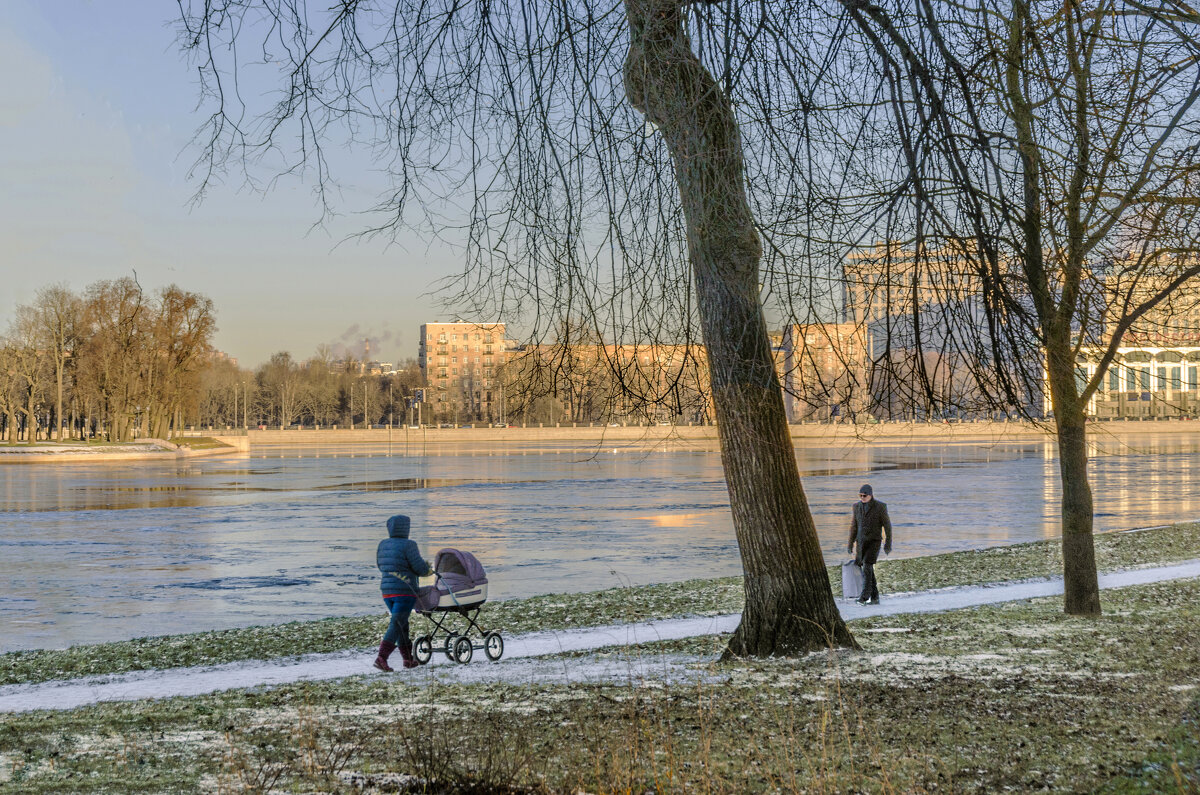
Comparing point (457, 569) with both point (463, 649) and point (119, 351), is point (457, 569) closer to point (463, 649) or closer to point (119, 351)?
point (463, 649)

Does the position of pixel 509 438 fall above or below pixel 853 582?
below

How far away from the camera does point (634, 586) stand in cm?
1683

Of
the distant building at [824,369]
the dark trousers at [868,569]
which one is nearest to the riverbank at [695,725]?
the distant building at [824,369]

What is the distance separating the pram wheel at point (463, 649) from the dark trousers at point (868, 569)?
5.79 m

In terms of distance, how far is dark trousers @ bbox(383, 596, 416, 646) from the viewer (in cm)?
1060

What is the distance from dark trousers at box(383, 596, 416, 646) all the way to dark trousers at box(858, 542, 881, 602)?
6412 millimetres

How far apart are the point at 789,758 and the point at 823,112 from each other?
3.52 meters

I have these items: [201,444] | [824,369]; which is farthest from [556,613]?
[201,444]

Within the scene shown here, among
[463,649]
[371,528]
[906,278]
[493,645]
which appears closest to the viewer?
[906,278]

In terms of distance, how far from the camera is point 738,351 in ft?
21.0

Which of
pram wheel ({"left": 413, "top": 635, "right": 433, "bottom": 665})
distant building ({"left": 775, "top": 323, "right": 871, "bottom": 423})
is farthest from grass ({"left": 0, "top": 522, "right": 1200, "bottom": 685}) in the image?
distant building ({"left": 775, "top": 323, "right": 871, "bottom": 423})

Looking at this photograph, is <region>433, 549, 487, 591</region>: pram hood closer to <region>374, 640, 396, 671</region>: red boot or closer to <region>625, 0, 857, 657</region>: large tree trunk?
<region>374, 640, 396, 671</region>: red boot

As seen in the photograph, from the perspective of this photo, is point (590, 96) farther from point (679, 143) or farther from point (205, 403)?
point (205, 403)

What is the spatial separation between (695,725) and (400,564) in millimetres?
4000
